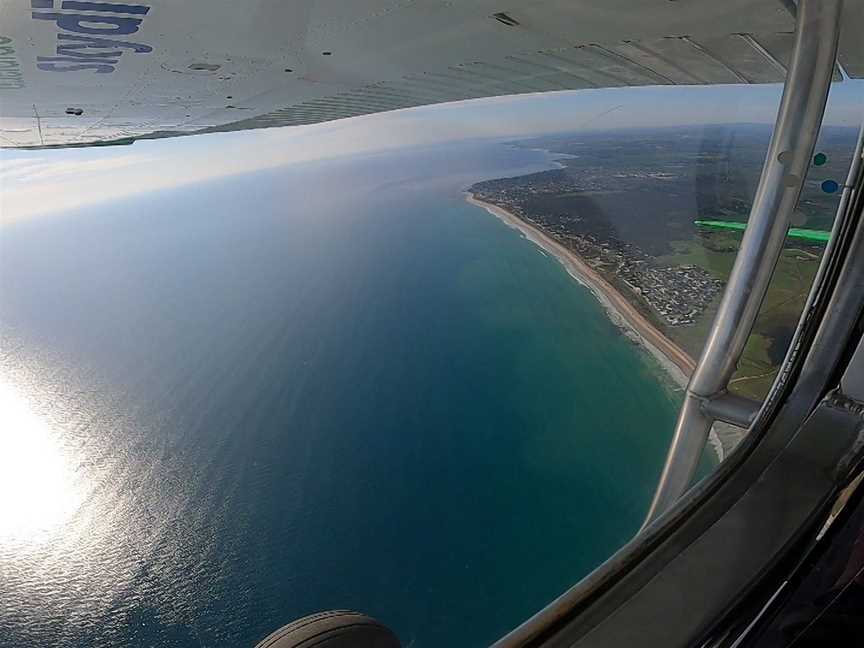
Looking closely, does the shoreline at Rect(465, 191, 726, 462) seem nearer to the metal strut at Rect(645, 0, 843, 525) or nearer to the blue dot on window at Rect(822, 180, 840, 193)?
the metal strut at Rect(645, 0, 843, 525)

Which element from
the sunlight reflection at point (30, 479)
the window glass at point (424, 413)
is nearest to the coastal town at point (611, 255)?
the window glass at point (424, 413)

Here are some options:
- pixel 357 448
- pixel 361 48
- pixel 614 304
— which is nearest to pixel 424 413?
pixel 357 448

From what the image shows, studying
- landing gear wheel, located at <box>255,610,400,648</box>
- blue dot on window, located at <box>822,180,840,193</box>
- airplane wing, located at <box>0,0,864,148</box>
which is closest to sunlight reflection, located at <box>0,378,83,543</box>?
airplane wing, located at <box>0,0,864,148</box>

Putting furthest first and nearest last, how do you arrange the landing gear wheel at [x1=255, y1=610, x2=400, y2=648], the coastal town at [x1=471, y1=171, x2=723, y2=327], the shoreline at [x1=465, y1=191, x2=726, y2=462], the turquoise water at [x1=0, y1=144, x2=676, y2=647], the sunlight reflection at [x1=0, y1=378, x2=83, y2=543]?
1. the sunlight reflection at [x1=0, y1=378, x2=83, y2=543]
2. the turquoise water at [x1=0, y1=144, x2=676, y2=647]
3. the shoreline at [x1=465, y1=191, x2=726, y2=462]
4. the coastal town at [x1=471, y1=171, x2=723, y2=327]
5. the landing gear wheel at [x1=255, y1=610, x2=400, y2=648]

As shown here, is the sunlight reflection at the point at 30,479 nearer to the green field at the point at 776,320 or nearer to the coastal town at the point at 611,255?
the coastal town at the point at 611,255

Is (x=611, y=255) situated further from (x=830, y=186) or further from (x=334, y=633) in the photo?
(x=334, y=633)

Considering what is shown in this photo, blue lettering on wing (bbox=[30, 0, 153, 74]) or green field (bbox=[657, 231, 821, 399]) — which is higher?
blue lettering on wing (bbox=[30, 0, 153, 74])
